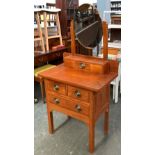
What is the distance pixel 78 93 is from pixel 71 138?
1.84ft

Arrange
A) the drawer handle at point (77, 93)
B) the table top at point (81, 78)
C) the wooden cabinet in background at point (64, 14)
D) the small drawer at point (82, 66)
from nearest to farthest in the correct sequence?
the table top at point (81, 78)
the drawer handle at point (77, 93)
the small drawer at point (82, 66)
the wooden cabinet in background at point (64, 14)

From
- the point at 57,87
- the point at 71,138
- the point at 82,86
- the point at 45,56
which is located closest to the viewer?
the point at 82,86

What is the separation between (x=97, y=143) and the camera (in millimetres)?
1672

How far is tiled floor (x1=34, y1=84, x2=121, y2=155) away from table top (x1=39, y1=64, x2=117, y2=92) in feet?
2.06

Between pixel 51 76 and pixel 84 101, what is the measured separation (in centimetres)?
35

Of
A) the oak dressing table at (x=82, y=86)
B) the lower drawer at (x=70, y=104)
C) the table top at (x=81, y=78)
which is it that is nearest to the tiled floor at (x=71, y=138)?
the oak dressing table at (x=82, y=86)

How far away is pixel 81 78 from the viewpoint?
4.74 feet

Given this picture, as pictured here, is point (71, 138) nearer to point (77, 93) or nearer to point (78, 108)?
point (78, 108)

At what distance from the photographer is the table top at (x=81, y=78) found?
4.31ft

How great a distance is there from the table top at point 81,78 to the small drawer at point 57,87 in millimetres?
74

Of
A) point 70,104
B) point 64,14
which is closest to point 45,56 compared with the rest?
point 64,14

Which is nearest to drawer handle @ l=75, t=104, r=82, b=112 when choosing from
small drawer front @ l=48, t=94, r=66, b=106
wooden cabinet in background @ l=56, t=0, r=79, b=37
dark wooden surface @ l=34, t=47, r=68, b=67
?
small drawer front @ l=48, t=94, r=66, b=106

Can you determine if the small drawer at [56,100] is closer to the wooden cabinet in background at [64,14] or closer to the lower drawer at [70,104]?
the lower drawer at [70,104]
